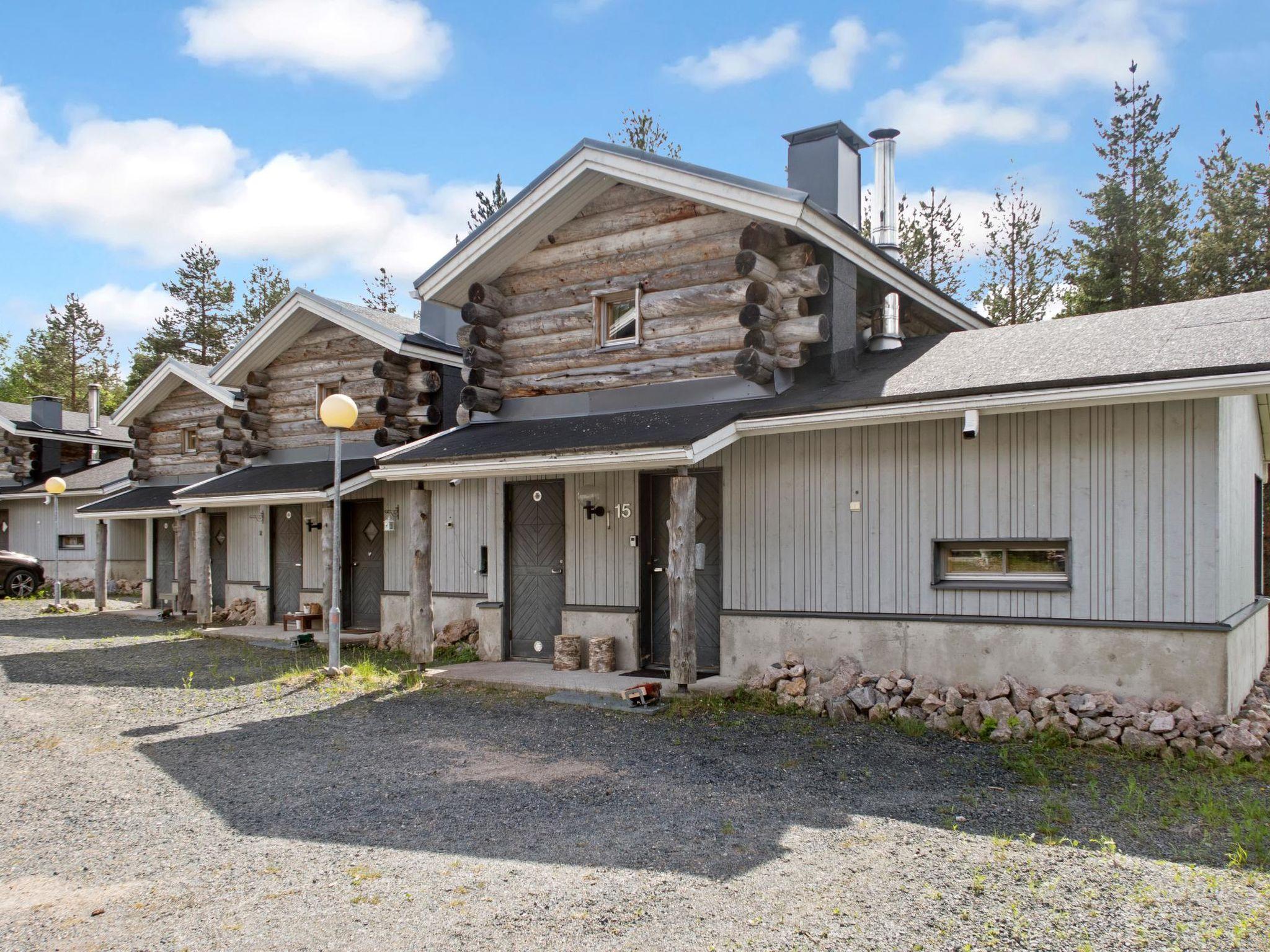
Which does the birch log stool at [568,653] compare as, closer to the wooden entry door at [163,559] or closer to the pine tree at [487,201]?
the wooden entry door at [163,559]

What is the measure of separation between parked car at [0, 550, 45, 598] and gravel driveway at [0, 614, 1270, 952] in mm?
16923

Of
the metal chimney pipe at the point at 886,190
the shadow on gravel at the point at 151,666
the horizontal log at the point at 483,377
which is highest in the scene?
the metal chimney pipe at the point at 886,190

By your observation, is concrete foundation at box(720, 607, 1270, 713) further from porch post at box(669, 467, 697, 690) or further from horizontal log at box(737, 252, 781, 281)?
horizontal log at box(737, 252, 781, 281)

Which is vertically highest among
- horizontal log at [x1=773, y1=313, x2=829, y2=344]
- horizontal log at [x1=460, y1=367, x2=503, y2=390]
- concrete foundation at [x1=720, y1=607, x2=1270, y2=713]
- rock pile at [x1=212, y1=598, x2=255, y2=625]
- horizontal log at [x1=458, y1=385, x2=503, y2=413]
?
horizontal log at [x1=773, y1=313, x2=829, y2=344]

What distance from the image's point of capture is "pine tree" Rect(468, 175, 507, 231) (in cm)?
2708

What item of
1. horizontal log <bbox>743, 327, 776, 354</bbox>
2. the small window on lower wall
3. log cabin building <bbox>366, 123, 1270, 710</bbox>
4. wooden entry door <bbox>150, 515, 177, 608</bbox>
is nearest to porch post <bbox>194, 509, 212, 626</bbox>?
wooden entry door <bbox>150, 515, 177, 608</bbox>

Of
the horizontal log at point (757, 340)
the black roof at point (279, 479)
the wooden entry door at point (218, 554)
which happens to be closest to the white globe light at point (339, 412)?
the black roof at point (279, 479)

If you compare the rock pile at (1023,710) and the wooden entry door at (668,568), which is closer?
the rock pile at (1023,710)

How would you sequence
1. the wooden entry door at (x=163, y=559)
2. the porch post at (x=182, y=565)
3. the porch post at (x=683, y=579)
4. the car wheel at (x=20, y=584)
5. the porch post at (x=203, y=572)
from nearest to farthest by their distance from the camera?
the porch post at (x=683, y=579) → the porch post at (x=203, y=572) → the porch post at (x=182, y=565) → the wooden entry door at (x=163, y=559) → the car wheel at (x=20, y=584)

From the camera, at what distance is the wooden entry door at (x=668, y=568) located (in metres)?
10.2

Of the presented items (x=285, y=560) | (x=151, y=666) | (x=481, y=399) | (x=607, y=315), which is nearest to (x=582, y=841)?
(x=607, y=315)

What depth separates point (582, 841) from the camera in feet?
17.6

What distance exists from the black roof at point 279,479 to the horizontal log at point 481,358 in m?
3.01

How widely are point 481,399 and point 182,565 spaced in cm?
1020
